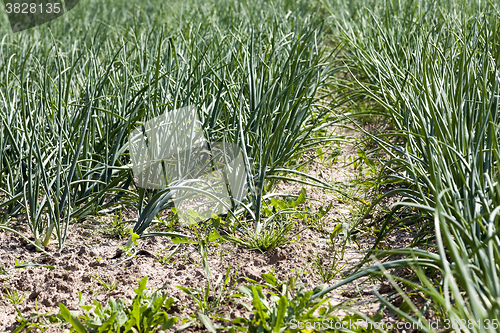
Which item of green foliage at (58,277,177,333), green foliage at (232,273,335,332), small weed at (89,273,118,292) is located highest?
green foliage at (232,273,335,332)

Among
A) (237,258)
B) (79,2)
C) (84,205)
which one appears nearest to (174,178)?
(84,205)

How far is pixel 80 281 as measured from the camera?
1.60m

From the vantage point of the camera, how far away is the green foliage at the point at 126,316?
4.30 ft

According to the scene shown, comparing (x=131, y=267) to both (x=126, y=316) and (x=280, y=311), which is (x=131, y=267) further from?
(x=280, y=311)

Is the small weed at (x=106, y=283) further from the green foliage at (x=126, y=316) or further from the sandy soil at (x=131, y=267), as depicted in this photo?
the green foliage at (x=126, y=316)

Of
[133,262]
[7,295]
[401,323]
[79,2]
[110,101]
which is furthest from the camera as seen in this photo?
[79,2]

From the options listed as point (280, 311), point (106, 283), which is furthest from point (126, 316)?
point (280, 311)

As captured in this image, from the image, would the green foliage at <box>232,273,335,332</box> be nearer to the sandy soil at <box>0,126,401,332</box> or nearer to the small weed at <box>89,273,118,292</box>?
the sandy soil at <box>0,126,401,332</box>

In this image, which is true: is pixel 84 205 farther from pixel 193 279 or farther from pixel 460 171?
pixel 460 171

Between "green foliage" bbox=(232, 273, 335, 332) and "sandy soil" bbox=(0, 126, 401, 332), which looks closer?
"green foliage" bbox=(232, 273, 335, 332)

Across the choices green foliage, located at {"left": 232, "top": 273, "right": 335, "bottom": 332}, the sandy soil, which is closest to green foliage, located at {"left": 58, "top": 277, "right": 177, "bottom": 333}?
the sandy soil

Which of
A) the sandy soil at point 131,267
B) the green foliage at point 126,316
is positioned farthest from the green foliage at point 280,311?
the green foliage at point 126,316

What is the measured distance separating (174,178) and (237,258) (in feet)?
1.81

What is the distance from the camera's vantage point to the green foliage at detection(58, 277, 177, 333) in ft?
4.30
